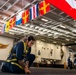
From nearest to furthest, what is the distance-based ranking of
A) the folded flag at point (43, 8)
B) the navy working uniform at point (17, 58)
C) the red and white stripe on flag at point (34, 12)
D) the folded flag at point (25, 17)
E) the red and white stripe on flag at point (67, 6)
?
1. the navy working uniform at point (17, 58)
2. the red and white stripe on flag at point (67, 6)
3. the folded flag at point (43, 8)
4. the red and white stripe on flag at point (34, 12)
5. the folded flag at point (25, 17)

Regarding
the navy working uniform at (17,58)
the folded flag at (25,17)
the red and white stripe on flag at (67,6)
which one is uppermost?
the folded flag at (25,17)

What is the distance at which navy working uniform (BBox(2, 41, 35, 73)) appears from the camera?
2600mm

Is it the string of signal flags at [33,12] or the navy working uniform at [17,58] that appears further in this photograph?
the string of signal flags at [33,12]

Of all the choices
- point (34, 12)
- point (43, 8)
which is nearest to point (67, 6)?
point (43, 8)

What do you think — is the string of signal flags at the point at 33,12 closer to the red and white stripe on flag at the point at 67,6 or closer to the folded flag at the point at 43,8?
the folded flag at the point at 43,8

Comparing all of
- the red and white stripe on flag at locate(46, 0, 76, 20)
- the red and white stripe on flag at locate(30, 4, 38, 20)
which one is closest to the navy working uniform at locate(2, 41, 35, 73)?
the red and white stripe on flag at locate(46, 0, 76, 20)

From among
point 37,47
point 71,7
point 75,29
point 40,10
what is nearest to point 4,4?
point 40,10

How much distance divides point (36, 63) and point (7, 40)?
13.5 feet

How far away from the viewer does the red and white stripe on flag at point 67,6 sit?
9.61ft

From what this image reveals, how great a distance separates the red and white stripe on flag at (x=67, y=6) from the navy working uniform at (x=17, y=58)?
108 centimetres

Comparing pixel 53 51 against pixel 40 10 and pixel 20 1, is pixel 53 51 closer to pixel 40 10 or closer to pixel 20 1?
pixel 20 1

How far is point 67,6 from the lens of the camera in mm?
3137

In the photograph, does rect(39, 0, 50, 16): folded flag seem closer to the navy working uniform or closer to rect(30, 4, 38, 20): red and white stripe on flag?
rect(30, 4, 38, 20): red and white stripe on flag

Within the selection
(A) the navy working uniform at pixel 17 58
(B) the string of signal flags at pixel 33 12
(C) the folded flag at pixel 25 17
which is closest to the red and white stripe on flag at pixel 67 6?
(A) the navy working uniform at pixel 17 58
